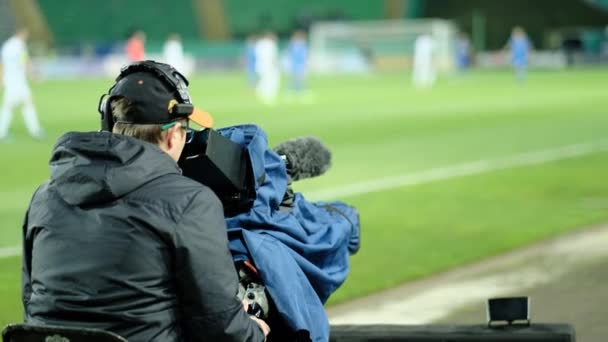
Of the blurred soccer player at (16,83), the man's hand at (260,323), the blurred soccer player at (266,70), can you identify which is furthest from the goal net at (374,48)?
the man's hand at (260,323)

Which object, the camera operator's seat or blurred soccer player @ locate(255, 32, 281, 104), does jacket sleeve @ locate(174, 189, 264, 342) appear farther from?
blurred soccer player @ locate(255, 32, 281, 104)

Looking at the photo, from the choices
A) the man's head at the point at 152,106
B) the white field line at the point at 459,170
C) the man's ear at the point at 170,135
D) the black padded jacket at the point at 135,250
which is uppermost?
the man's head at the point at 152,106

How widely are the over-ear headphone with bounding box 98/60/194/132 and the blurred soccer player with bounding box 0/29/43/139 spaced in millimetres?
19842

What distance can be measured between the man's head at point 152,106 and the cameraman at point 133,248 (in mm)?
14

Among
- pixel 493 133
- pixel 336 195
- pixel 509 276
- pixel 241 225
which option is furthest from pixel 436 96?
pixel 241 225

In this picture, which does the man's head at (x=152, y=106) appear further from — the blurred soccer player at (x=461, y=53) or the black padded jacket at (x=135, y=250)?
the blurred soccer player at (x=461, y=53)

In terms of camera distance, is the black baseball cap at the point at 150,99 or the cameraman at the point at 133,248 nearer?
the cameraman at the point at 133,248

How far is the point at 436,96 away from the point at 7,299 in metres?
29.6

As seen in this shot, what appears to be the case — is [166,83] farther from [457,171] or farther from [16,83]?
[16,83]

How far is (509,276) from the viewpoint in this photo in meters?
8.66

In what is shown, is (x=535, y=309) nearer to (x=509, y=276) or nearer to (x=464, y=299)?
(x=464, y=299)

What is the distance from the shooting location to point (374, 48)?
59.2m


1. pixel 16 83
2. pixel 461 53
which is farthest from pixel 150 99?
pixel 461 53

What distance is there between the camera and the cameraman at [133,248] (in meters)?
3.53
